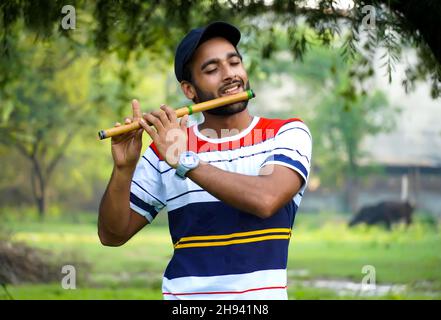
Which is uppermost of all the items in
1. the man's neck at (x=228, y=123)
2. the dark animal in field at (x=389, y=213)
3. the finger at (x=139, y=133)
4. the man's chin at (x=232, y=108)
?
the dark animal in field at (x=389, y=213)

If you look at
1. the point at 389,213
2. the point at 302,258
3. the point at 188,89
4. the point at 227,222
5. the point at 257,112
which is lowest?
the point at 227,222

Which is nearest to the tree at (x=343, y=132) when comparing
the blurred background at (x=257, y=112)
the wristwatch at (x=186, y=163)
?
the blurred background at (x=257, y=112)

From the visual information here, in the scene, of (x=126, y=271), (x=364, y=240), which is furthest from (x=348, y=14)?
(x=364, y=240)

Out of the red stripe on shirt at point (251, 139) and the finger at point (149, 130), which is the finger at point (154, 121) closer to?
the finger at point (149, 130)

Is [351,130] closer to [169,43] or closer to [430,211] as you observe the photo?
[430,211]

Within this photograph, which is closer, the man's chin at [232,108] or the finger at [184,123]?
the finger at [184,123]

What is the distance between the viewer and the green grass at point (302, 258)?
949cm

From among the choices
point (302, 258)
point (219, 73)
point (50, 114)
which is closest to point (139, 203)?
point (219, 73)

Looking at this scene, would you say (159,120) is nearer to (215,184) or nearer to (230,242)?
(215,184)

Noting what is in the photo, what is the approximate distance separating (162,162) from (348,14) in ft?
7.18

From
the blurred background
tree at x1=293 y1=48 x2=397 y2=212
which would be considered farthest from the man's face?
tree at x1=293 y1=48 x2=397 y2=212

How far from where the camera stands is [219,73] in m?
3.23

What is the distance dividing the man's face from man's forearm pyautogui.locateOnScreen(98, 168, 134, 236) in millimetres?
448

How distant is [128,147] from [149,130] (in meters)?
0.21
